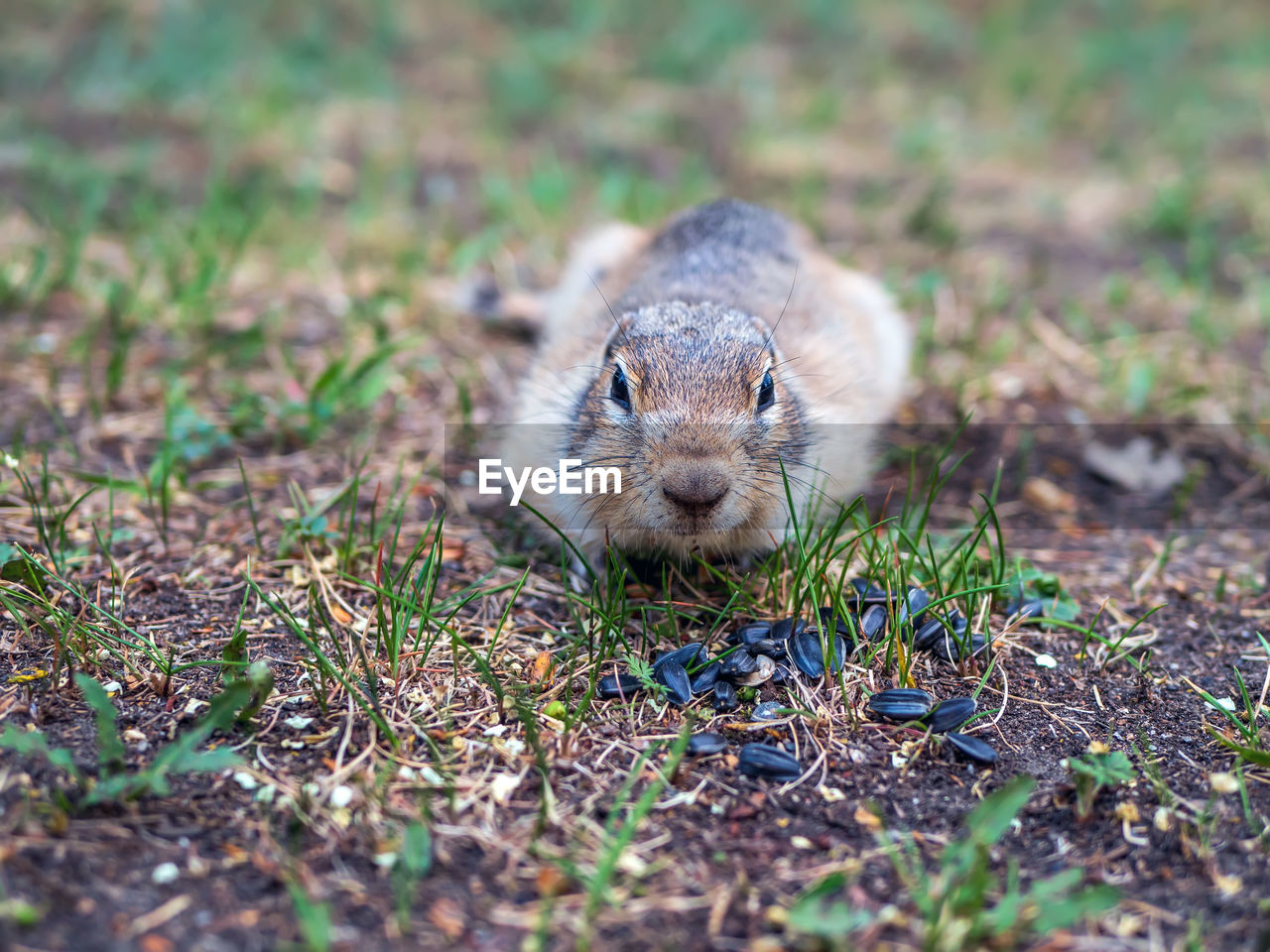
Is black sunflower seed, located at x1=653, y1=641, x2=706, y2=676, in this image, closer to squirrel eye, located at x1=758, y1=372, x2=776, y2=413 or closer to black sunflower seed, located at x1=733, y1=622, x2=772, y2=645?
black sunflower seed, located at x1=733, y1=622, x2=772, y2=645

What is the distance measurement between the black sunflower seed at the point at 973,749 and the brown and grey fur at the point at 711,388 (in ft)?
3.07

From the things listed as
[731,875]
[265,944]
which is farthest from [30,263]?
[731,875]

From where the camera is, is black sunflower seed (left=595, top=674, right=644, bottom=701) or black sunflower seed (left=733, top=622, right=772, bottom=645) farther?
black sunflower seed (left=733, top=622, right=772, bottom=645)

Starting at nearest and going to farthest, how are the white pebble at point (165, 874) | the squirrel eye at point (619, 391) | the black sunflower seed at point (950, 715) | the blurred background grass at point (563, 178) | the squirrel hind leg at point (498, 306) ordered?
the white pebble at point (165, 874) → the black sunflower seed at point (950, 715) → the squirrel eye at point (619, 391) → the blurred background grass at point (563, 178) → the squirrel hind leg at point (498, 306)

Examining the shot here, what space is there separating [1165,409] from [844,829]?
3350 mm

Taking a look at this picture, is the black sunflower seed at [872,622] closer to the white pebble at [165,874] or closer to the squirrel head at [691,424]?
the squirrel head at [691,424]

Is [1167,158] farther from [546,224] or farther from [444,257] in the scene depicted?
[444,257]

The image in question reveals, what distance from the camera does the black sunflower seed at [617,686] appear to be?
311cm

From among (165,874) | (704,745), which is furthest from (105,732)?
(704,745)

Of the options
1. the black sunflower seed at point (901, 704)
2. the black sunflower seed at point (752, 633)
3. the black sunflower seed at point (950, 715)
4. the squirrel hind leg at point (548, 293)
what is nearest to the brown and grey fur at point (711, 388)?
the squirrel hind leg at point (548, 293)

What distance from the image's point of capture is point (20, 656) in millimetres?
3018

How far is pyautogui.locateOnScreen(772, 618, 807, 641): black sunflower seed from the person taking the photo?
10.9 ft

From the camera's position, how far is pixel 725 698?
3088 millimetres

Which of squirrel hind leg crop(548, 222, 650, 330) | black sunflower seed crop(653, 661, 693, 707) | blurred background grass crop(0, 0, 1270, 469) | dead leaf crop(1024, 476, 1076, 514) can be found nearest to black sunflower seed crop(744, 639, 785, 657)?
black sunflower seed crop(653, 661, 693, 707)
